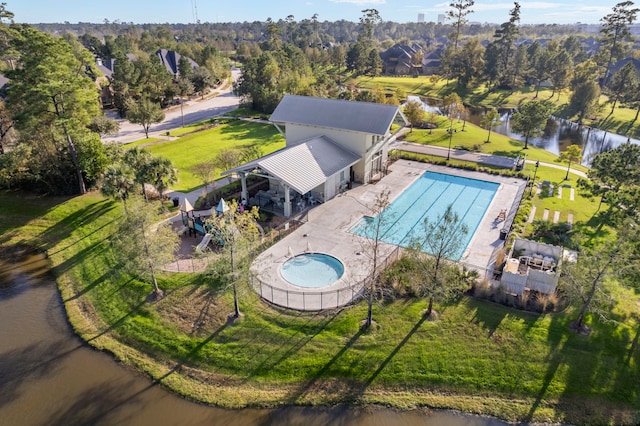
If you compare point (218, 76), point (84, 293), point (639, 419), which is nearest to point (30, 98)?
point (84, 293)

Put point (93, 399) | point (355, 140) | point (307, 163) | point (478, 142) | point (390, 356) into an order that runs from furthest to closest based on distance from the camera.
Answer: point (478, 142)
point (355, 140)
point (307, 163)
point (390, 356)
point (93, 399)

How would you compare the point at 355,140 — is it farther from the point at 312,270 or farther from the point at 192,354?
the point at 192,354

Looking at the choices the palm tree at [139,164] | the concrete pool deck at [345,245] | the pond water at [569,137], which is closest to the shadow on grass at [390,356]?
the concrete pool deck at [345,245]

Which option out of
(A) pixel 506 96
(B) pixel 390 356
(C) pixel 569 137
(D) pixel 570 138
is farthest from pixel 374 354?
(A) pixel 506 96

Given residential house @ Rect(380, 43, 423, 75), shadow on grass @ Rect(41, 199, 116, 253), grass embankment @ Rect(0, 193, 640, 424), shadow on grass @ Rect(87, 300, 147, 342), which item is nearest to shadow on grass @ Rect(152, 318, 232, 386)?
grass embankment @ Rect(0, 193, 640, 424)

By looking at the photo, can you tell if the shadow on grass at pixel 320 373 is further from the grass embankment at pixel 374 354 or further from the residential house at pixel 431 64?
the residential house at pixel 431 64

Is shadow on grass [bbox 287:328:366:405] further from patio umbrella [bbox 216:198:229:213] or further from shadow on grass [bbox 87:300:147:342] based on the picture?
patio umbrella [bbox 216:198:229:213]

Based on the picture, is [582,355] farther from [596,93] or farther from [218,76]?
[218,76]
